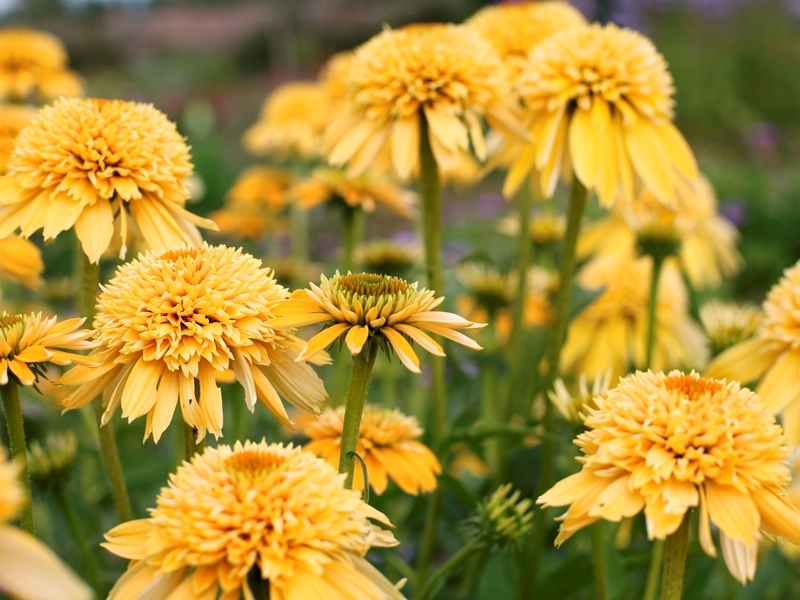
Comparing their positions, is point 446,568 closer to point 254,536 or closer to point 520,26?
point 254,536

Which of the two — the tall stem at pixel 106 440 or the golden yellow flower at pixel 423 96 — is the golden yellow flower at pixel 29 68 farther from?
the tall stem at pixel 106 440

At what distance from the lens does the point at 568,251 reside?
5.39 feet

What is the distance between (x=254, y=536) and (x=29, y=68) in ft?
9.23

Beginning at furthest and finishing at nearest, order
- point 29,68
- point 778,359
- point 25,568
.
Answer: point 29,68, point 778,359, point 25,568

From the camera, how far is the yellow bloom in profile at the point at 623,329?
2191 mm

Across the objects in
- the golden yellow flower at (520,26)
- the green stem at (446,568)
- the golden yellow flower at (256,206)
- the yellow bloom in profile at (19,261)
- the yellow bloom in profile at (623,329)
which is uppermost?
the golden yellow flower at (520,26)

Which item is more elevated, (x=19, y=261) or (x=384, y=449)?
(x=19, y=261)

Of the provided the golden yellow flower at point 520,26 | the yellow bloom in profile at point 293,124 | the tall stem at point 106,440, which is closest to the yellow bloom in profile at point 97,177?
the tall stem at point 106,440

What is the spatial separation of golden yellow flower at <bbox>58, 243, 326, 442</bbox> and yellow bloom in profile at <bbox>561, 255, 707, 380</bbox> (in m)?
1.22

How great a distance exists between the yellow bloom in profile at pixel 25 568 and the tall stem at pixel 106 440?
2.11ft

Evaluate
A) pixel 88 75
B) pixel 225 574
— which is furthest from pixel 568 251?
pixel 88 75

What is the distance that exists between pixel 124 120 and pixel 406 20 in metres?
12.4

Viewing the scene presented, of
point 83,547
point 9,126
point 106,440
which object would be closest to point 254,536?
point 106,440

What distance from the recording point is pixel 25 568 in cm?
64
